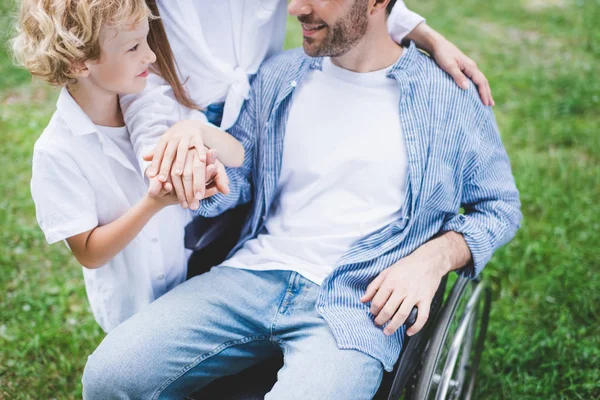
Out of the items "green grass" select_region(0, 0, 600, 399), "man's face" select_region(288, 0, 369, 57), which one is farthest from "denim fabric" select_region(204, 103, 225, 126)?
"green grass" select_region(0, 0, 600, 399)

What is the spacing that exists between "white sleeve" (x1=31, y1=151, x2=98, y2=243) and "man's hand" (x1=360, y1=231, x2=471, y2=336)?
2.86 ft

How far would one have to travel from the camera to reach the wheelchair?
177cm

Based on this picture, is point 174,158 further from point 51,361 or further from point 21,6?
point 51,361

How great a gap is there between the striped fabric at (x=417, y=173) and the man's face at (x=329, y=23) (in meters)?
0.14

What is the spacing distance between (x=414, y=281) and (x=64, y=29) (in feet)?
3.97

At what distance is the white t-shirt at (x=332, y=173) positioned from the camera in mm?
1989

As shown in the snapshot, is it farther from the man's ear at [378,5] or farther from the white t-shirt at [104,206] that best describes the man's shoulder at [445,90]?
the white t-shirt at [104,206]

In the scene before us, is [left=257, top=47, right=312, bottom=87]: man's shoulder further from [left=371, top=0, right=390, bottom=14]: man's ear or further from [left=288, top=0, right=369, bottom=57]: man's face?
[left=371, top=0, right=390, bottom=14]: man's ear

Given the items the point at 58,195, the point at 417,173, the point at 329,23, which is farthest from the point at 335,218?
the point at 58,195

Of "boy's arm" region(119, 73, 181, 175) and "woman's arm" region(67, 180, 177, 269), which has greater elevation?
"boy's arm" region(119, 73, 181, 175)

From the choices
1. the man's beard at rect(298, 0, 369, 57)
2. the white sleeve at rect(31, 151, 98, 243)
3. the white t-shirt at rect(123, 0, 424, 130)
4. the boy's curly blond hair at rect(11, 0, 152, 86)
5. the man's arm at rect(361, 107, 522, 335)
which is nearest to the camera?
the boy's curly blond hair at rect(11, 0, 152, 86)

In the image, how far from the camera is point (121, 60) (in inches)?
66.4

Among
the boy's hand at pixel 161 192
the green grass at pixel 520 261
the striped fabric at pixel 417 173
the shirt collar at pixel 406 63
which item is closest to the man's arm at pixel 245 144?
the striped fabric at pixel 417 173

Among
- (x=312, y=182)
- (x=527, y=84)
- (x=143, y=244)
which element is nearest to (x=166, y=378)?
(x=143, y=244)
